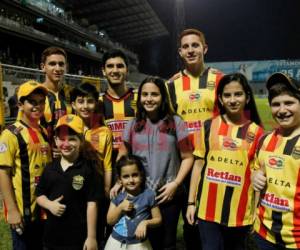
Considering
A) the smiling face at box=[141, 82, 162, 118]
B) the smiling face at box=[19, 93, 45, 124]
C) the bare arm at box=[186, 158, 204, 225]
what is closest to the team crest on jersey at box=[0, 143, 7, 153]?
the smiling face at box=[19, 93, 45, 124]

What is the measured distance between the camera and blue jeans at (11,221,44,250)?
2984 mm

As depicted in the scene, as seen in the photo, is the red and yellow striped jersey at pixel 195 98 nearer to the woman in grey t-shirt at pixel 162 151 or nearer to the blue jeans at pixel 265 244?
the woman in grey t-shirt at pixel 162 151

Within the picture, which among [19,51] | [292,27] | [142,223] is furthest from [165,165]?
[292,27]

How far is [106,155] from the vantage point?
3336 millimetres

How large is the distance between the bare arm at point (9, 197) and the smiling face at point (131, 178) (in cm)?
83

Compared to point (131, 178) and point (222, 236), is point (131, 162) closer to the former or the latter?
point (131, 178)

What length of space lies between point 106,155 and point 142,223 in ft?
2.54

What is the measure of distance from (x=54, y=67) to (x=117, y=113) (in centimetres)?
89

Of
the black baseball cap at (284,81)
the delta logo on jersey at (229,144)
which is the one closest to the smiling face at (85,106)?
the delta logo on jersey at (229,144)

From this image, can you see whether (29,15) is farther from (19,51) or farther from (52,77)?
Result: (52,77)

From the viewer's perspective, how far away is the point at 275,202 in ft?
7.82

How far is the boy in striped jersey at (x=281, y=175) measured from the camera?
2.33 m

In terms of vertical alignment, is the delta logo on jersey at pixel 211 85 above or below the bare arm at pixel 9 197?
above

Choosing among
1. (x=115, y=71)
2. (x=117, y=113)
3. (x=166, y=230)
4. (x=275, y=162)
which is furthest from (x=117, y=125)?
(x=275, y=162)
